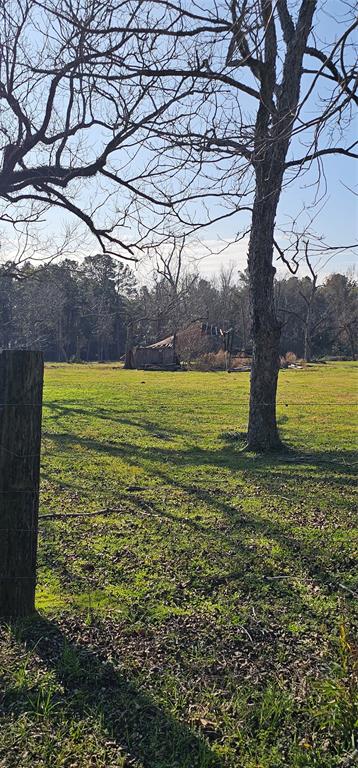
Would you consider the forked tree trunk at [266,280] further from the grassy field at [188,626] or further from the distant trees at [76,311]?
the distant trees at [76,311]

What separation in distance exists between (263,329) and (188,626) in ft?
16.6

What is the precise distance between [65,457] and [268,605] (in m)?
4.48

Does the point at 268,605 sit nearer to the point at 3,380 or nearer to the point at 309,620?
the point at 309,620

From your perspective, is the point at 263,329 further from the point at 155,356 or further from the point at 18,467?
the point at 155,356

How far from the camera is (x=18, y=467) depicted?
114 inches

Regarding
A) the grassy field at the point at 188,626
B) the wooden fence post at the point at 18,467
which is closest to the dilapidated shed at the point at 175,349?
the grassy field at the point at 188,626

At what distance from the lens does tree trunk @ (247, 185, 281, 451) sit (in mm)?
7301

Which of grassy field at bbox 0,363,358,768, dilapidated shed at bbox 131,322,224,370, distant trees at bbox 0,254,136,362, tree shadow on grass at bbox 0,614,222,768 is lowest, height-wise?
tree shadow on grass at bbox 0,614,222,768

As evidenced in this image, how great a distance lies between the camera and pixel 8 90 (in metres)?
7.79

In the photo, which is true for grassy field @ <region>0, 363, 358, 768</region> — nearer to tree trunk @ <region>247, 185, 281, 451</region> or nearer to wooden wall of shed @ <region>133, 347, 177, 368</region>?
tree trunk @ <region>247, 185, 281, 451</region>

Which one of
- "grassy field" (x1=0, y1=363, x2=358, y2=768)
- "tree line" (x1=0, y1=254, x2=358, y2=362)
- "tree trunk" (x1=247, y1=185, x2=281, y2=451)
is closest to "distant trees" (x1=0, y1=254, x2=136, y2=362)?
"tree line" (x1=0, y1=254, x2=358, y2=362)

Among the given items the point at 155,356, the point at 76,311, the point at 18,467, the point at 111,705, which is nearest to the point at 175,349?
the point at 155,356

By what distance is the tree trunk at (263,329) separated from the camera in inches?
287

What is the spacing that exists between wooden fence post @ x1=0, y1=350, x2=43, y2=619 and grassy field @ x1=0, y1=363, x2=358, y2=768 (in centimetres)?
27
